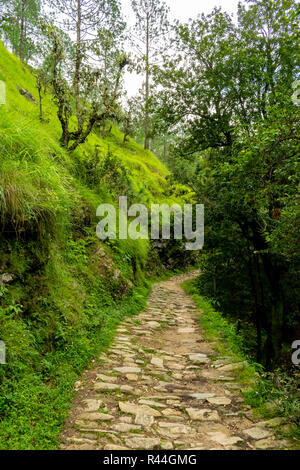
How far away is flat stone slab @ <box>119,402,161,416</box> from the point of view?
127 inches

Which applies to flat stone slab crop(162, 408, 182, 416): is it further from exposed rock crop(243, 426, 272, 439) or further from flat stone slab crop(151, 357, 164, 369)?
flat stone slab crop(151, 357, 164, 369)

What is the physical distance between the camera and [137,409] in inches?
130

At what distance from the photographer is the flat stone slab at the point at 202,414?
3197mm

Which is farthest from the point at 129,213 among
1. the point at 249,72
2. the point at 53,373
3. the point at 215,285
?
the point at 53,373

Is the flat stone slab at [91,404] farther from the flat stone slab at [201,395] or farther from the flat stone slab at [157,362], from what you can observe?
the flat stone slab at [157,362]

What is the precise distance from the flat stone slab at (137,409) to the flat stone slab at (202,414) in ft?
1.21

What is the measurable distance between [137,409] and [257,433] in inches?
49.4

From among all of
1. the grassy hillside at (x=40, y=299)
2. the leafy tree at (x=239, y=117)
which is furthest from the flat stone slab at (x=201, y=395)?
the leafy tree at (x=239, y=117)

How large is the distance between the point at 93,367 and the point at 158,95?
10514 millimetres

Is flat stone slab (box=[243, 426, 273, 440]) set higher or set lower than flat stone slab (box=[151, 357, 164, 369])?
higher
